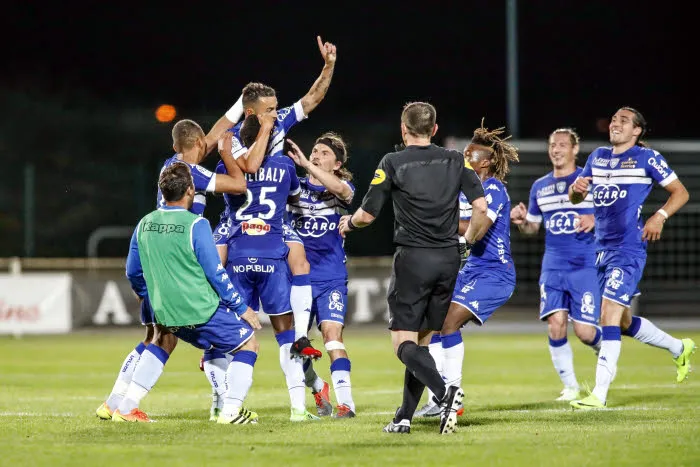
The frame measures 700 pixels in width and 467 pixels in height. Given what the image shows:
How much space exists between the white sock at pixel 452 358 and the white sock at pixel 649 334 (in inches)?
90.8

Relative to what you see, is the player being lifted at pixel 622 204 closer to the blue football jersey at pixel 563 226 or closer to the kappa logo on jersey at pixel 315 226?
the blue football jersey at pixel 563 226

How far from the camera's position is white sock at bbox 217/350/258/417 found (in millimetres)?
8680

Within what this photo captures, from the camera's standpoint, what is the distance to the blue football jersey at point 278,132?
954 centimetres

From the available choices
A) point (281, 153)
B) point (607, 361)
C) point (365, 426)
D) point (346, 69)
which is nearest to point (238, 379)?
point (365, 426)

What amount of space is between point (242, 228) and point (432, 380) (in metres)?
2.19

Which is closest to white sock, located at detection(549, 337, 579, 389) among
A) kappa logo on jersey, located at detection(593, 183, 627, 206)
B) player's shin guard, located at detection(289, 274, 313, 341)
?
kappa logo on jersey, located at detection(593, 183, 627, 206)

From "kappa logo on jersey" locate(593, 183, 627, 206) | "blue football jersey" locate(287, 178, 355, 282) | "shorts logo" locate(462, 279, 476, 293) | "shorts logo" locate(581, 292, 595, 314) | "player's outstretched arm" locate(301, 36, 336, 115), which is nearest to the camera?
"shorts logo" locate(462, 279, 476, 293)

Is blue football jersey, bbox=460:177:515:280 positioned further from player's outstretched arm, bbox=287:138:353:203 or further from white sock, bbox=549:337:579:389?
white sock, bbox=549:337:579:389

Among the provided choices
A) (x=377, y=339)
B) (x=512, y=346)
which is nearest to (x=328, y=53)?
(x=512, y=346)

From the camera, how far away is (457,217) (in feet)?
27.9

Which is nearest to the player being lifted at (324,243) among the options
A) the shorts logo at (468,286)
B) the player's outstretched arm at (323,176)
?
the player's outstretched arm at (323,176)

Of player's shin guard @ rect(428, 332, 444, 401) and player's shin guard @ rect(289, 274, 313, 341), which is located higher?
→ player's shin guard @ rect(289, 274, 313, 341)

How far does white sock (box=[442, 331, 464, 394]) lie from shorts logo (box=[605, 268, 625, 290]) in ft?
5.45

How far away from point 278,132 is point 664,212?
11.2ft
